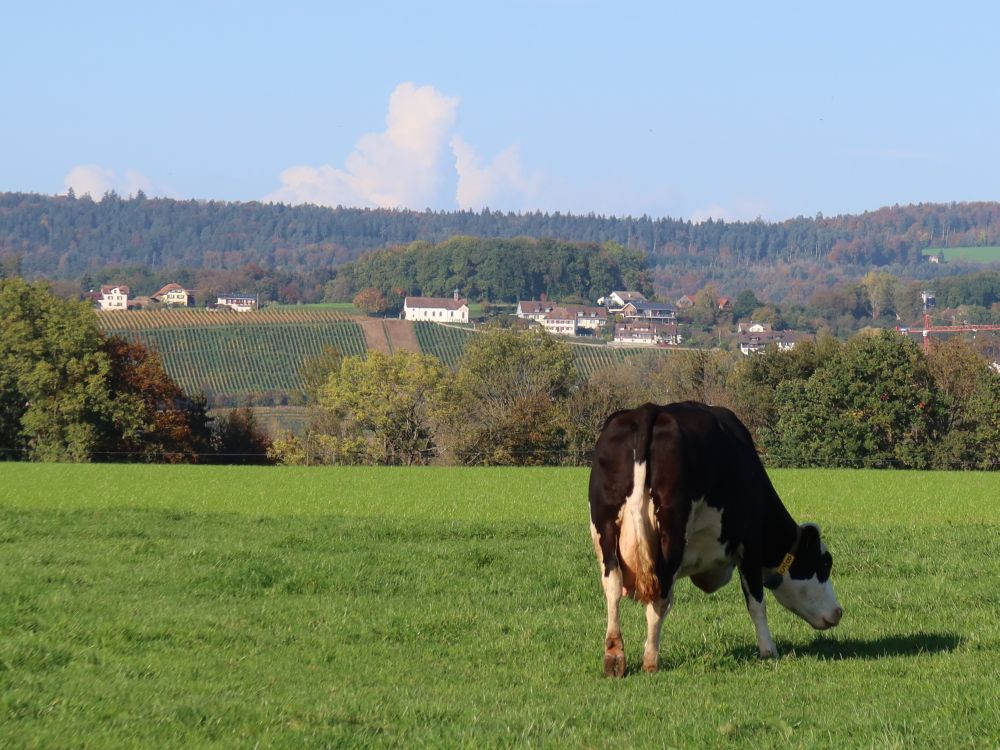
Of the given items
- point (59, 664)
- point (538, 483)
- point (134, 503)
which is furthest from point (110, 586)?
point (538, 483)

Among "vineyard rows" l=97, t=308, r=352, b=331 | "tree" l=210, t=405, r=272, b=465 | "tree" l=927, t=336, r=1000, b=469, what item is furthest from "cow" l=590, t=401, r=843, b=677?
"vineyard rows" l=97, t=308, r=352, b=331

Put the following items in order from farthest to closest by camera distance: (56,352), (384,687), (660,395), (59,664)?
(660,395), (56,352), (59,664), (384,687)

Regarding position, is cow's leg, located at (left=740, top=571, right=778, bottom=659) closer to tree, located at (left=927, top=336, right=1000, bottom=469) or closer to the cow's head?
the cow's head

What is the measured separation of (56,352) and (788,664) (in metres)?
66.7

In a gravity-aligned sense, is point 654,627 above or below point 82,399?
above

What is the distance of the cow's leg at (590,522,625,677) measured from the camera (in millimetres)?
10305

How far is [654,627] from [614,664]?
419mm

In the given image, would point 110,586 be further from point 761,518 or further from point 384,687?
point 761,518

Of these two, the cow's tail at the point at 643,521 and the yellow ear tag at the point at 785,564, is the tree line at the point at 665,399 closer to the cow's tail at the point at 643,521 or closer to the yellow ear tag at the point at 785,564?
the yellow ear tag at the point at 785,564

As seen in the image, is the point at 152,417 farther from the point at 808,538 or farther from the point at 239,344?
the point at 239,344

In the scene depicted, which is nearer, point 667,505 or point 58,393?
point 667,505

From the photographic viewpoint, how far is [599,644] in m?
11.7

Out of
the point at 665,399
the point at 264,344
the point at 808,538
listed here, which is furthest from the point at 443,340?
the point at 808,538

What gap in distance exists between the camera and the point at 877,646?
38.4ft
